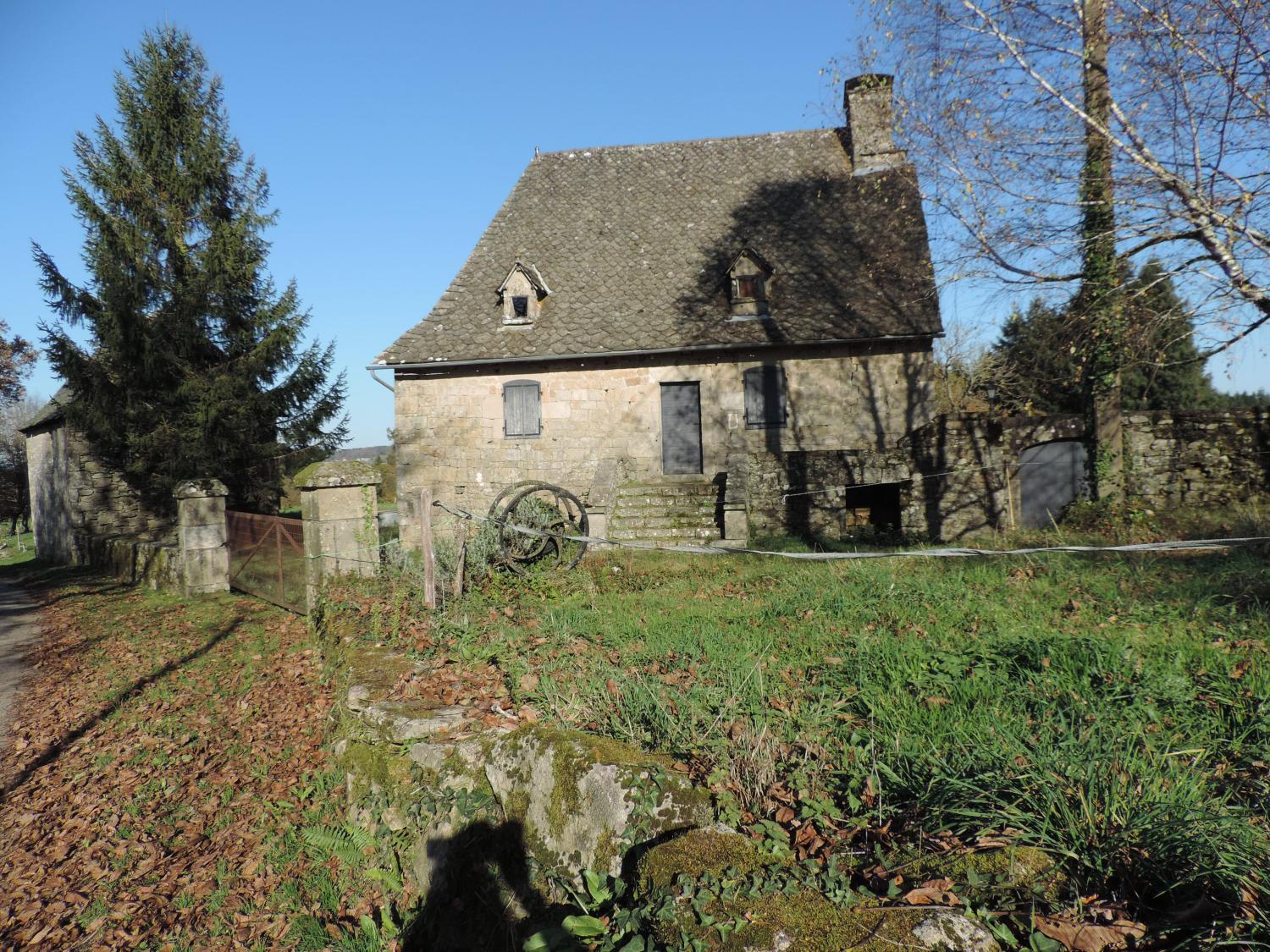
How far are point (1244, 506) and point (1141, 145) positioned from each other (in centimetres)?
565

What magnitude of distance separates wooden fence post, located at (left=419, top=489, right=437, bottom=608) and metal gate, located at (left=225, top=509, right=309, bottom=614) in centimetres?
315

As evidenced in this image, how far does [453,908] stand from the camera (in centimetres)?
355

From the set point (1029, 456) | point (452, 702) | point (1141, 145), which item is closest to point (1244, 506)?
point (1029, 456)

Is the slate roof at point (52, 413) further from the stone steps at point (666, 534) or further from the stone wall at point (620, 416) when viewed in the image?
the stone steps at point (666, 534)

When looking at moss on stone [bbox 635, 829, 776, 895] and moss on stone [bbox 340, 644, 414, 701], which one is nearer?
moss on stone [bbox 635, 829, 776, 895]

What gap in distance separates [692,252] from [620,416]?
14.6ft

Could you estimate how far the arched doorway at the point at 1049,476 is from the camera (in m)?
14.0

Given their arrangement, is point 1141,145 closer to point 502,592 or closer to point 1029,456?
point 1029,456

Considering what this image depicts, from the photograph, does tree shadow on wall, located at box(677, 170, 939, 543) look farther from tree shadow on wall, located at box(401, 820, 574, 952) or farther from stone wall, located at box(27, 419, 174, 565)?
stone wall, located at box(27, 419, 174, 565)

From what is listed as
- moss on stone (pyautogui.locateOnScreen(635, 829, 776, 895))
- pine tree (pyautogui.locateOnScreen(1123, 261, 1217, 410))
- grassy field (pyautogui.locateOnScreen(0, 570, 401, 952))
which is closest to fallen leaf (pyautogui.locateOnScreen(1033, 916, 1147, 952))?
moss on stone (pyautogui.locateOnScreen(635, 829, 776, 895))

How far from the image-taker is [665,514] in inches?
553

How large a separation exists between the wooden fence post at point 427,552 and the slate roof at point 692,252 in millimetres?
9821

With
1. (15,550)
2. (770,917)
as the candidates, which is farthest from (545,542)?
(15,550)

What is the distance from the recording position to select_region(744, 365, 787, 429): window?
16266mm
